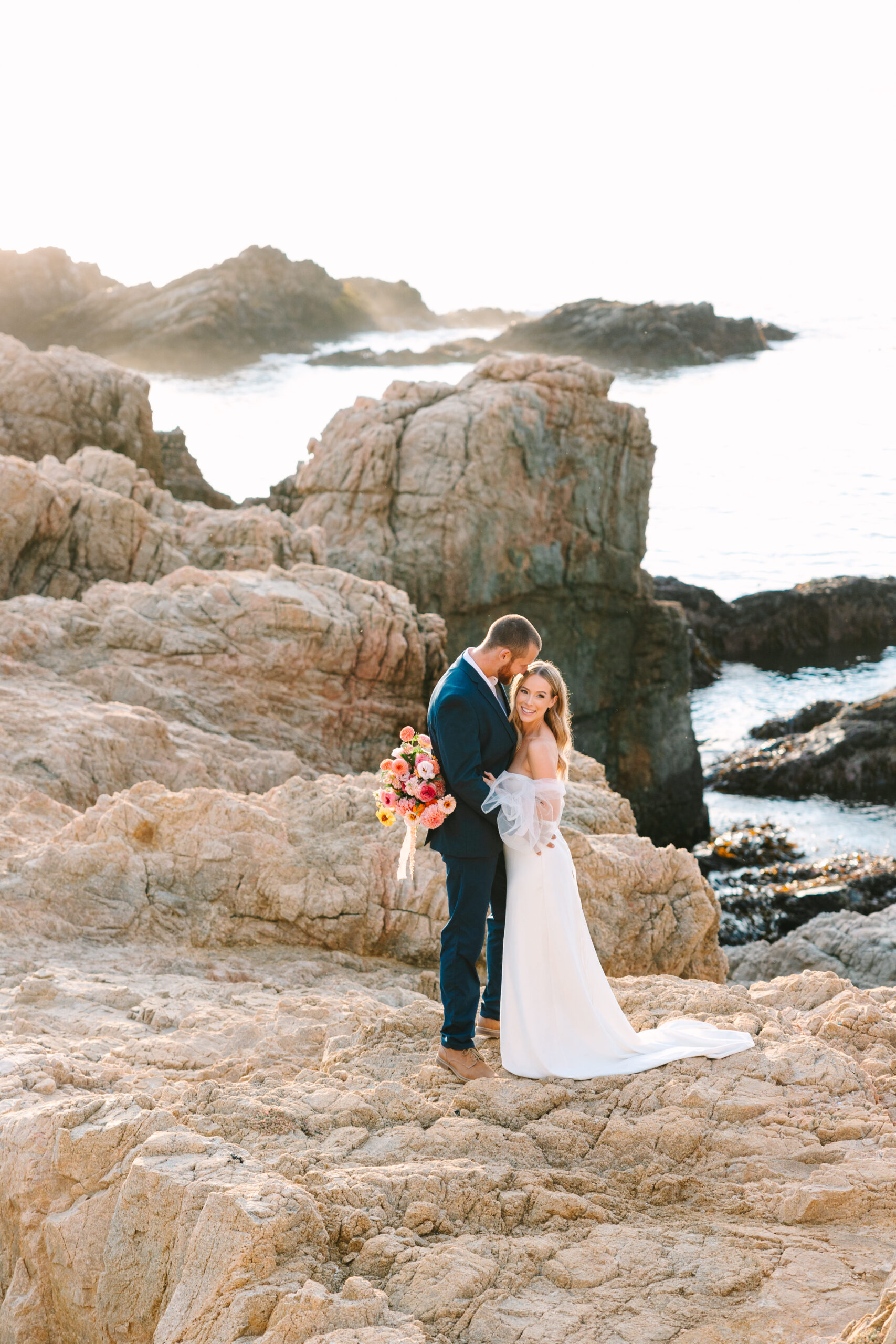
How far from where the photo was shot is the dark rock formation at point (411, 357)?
Answer: 186 ft

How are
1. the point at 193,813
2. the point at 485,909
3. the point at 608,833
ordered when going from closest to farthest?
the point at 485,909 → the point at 193,813 → the point at 608,833

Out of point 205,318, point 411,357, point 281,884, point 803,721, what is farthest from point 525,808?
point 205,318

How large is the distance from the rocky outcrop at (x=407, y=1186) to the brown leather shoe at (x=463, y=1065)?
0.06 metres

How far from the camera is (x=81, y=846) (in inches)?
285

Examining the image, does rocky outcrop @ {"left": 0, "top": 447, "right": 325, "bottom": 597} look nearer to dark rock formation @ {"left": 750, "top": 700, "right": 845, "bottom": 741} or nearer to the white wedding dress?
the white wedding dress

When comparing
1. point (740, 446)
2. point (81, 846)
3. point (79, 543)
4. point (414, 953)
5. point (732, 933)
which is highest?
point (740, 446)

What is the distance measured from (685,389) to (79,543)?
3952 cm

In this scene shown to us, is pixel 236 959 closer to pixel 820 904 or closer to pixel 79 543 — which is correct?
pixel 79 543

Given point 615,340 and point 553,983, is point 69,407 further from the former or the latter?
point 615,340

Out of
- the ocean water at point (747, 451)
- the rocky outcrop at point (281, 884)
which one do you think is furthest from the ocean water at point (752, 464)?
the rocky outcrop at point (281, 884)

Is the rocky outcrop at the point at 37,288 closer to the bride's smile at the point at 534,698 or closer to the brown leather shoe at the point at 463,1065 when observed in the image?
Answer: the bride's smile at the point at 534,698

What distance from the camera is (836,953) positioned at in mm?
11516

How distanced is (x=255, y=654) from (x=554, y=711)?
817cm

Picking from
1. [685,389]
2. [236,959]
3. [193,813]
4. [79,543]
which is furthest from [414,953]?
[685,389]
